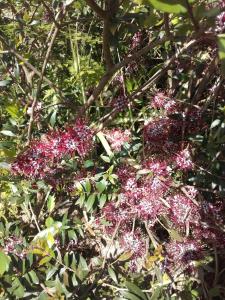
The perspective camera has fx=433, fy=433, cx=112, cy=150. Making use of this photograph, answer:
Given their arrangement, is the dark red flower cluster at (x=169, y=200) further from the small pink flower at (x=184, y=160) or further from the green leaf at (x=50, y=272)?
the green leaf at (x=50, y=272)

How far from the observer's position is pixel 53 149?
1586 millimetres

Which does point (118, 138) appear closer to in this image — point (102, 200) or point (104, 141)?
point (104, 141)

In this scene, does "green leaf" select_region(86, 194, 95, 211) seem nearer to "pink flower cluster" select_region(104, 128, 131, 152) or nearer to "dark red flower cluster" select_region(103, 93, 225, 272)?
"dark red flower cluster" select_region(103, 93, 225, 272)

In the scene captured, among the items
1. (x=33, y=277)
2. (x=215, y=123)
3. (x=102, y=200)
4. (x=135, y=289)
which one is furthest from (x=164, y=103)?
(x=33, y=277)

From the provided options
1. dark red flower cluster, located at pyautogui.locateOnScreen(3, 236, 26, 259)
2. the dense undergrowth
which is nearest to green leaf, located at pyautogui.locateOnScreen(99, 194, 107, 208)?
the dense undergrowth

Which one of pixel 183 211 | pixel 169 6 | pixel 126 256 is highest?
pixel 169 6

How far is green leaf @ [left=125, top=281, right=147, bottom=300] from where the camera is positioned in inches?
65.5

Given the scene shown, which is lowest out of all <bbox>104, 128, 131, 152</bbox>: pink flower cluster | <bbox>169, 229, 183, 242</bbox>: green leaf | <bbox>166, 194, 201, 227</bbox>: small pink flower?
<bbox>169, 229, 183, 242</bbox>: green leaf

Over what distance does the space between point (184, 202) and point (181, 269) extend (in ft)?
0.99

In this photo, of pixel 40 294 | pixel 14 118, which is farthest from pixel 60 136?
pixel 40 294

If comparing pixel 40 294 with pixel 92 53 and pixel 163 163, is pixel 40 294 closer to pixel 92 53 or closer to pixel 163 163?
pixel 163 163

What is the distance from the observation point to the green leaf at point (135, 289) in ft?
5.46

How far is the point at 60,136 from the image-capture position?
1.60m

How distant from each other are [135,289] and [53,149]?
2.08ft
